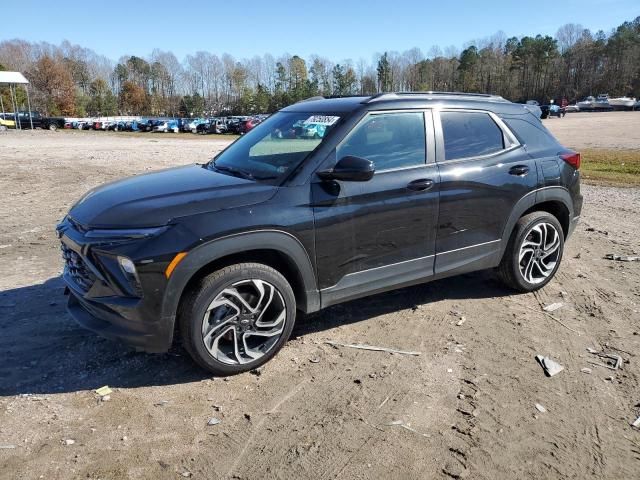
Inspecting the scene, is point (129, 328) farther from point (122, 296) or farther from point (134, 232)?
point (134, 232)

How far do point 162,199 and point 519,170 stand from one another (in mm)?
3175

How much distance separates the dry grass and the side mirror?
34.7 feet

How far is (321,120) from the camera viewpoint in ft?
13.4

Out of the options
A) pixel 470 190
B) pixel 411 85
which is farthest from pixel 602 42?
pixel 470 190

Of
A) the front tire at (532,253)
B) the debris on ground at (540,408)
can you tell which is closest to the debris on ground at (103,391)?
the debris on ground at (540,408)

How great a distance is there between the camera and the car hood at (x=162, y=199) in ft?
10.8

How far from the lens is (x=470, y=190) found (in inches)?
171

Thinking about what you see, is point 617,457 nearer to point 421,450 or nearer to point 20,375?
point 421,450

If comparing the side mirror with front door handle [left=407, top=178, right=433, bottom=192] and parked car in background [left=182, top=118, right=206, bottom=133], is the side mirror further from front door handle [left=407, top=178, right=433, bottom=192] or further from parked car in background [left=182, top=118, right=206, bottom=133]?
parked car in background [left=182, top=118, right=206, bottom=133]

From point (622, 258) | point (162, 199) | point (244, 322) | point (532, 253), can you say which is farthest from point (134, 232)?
point (622, 258)

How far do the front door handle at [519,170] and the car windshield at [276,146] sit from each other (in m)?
1.77

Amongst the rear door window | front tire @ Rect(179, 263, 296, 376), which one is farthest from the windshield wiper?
the rear door window

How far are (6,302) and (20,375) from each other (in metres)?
1.55

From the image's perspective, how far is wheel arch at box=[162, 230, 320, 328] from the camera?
321 centimetres
